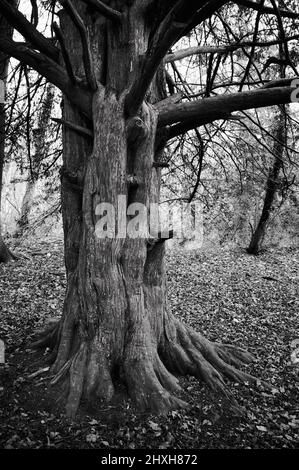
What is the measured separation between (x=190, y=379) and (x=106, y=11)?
163 inches

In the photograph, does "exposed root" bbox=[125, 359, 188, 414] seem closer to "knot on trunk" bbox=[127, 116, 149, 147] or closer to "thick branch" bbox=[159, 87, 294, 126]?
"knot on trunk" bbox=[127, 116, 149, 147]

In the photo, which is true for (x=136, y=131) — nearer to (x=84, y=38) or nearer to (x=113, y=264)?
(x=84, y=38)

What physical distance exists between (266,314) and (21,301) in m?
4.57

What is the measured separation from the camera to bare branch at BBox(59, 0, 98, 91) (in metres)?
3.05

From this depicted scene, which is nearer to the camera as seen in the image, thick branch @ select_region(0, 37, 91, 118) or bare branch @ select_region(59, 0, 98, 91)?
bare branch @ select_region(59, 0, 98, 91)

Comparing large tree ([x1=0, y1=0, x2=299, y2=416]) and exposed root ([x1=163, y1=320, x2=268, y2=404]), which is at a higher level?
large tree ([x1=0, y1=0, x2=299, y2=416])

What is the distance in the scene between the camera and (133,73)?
12.4ft

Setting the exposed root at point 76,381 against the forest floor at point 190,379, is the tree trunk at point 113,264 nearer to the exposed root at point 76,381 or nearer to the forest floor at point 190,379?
the exposed root at point 76,381

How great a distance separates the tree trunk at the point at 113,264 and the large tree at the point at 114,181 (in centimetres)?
1

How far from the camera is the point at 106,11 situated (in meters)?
3.59

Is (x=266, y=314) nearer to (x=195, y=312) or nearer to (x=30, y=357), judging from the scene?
(x=195, y=312)

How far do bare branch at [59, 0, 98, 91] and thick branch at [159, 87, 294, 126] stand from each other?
0.83 m

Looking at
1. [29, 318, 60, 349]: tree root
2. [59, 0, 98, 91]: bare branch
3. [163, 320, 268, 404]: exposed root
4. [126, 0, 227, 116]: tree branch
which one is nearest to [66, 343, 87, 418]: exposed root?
[29, 318, 60, 349]: tree root

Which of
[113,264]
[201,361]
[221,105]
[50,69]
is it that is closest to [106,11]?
[50,69]
